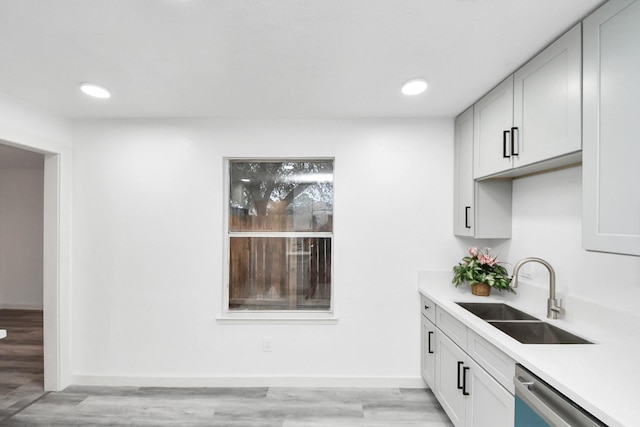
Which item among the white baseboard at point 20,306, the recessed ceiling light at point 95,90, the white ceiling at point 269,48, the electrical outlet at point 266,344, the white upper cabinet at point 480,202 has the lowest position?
the white baseboard at point 20,306

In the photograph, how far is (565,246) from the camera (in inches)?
78.0

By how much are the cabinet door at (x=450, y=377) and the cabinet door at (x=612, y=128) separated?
1066 mm

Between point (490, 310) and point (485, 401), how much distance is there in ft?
2.43

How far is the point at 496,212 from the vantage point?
2469mm

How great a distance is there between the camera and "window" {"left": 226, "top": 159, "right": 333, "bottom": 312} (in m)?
2.91

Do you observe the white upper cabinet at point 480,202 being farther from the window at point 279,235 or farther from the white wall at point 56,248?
the white wall at point 56,248

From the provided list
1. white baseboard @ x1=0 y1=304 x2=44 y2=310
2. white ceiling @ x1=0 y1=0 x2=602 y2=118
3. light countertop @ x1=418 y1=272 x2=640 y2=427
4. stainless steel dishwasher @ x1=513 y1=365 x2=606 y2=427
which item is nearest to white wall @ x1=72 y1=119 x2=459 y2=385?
white ceiling @ x1=0 y1=0 x2=602 y2=118

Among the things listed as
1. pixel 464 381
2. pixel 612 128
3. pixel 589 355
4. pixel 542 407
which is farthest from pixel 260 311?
pixel 612 128

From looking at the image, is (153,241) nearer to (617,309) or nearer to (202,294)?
(202,294)

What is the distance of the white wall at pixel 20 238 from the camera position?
527cm

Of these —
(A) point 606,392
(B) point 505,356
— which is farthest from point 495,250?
(A) point 606,392

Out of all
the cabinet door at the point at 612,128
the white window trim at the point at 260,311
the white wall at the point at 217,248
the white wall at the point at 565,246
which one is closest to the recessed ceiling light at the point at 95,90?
the white wall at the point at 217,248

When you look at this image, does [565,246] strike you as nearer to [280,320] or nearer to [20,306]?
[280,320]

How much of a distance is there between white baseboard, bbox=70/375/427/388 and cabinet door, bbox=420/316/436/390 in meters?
0.18
